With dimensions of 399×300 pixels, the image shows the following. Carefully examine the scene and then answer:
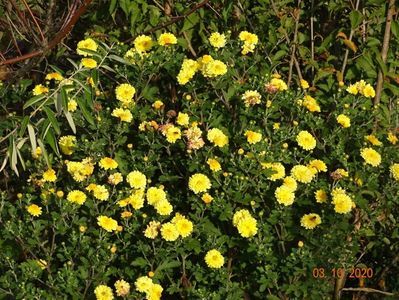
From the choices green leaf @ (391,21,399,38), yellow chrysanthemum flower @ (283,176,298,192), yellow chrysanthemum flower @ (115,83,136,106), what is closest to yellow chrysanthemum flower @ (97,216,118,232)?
yellow chrysanthemum flower @ (115,83,136,106)

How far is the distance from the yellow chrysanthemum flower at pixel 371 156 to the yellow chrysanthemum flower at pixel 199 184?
716mm

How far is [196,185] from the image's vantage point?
2.74 metres

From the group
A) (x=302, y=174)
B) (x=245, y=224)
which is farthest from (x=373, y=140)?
(x=245, y=224)

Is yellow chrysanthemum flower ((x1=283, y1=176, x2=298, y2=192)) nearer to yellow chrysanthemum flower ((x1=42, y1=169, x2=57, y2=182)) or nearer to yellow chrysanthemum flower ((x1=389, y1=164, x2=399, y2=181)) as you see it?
yellow chrysanthemum flower ((x1=389, y1=164, x2=399, y2=181))

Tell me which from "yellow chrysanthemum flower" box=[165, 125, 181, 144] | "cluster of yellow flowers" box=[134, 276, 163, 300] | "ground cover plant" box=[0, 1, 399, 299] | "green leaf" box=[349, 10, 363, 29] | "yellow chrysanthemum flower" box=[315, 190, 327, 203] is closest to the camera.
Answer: "cluster of yellow flowers" box=[134, 276, 163, 300]

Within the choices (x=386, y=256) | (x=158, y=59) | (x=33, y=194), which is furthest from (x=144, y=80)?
(x=386, y=256)

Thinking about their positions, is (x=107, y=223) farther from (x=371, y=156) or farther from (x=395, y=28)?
(x=395, y=28)

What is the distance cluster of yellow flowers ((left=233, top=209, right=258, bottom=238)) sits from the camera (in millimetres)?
2660

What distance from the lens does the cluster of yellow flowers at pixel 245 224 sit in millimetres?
2660

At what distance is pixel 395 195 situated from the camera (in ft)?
9.57

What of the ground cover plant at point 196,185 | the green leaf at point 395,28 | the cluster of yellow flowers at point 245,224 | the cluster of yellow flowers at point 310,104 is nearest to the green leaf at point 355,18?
the green leaf at point 395,28
